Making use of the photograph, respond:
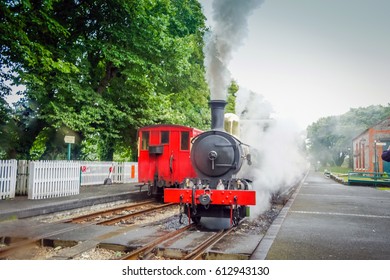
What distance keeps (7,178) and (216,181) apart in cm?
600

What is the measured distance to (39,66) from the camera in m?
8.98

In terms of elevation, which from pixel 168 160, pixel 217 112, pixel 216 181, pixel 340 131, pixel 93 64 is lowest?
pixel 216 181

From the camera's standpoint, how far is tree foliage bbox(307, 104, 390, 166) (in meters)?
10.9

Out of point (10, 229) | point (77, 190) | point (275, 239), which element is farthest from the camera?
point (77, 190)

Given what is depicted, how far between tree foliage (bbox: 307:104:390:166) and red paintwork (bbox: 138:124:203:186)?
507 centimetres

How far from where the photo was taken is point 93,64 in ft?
42.0

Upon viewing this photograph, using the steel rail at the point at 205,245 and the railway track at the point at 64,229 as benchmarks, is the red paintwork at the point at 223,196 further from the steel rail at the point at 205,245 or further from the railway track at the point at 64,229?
the railway track at the point at 64,229

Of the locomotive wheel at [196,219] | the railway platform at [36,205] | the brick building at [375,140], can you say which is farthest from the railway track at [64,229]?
the brick building at [375,140]

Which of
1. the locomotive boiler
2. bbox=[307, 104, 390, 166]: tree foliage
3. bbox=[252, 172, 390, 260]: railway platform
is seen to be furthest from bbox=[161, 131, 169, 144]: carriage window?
bbox=[307, 104, 390, 166]: tree foliage

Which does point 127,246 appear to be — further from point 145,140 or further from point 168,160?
point 145,140

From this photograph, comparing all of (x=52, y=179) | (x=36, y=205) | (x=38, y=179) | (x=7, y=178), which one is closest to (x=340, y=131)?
(x=52, y=179)

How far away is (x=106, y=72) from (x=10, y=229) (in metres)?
8.21
